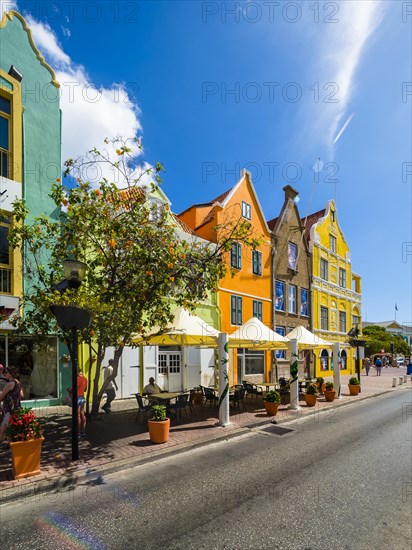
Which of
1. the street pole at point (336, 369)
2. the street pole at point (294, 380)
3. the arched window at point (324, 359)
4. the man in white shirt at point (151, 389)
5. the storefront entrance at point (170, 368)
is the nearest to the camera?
the man in white shirt at point (151, 389)

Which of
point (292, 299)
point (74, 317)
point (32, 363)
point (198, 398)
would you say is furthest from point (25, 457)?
point (292, 299)

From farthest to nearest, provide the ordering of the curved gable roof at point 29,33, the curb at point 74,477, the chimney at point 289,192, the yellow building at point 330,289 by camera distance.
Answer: the yellow building at point 330,289 < the chimney at point 289,192 < the curved gable roof at point 29,33 < the curb at point 74,477

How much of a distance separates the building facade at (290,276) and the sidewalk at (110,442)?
11908 millimetres

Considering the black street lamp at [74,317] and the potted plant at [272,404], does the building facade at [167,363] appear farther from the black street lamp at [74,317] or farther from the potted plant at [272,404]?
the black street lamp at [74,317]

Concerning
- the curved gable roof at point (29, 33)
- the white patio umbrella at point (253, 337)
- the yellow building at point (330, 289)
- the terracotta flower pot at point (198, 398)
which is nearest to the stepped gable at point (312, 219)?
the yellow building at point (330, 289)

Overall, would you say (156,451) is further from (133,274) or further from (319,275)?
(319,275)

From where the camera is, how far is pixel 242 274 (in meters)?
22.8

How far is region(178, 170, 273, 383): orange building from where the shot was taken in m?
21.6

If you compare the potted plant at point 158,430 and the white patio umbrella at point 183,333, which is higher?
the white patio umbrella at point 183,333

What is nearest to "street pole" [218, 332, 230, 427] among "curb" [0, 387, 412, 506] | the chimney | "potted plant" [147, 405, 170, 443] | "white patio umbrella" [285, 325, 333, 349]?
"curb" [0, 387, 412, 506]

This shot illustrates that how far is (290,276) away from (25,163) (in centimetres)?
1970

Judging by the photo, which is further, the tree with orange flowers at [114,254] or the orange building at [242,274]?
the orange building at [242,274]

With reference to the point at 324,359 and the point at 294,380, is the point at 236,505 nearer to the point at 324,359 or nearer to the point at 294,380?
the point at 294,380

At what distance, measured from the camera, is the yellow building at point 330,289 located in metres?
30.4
